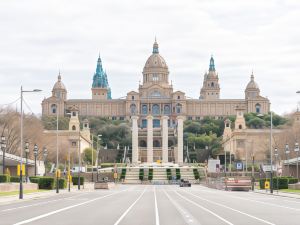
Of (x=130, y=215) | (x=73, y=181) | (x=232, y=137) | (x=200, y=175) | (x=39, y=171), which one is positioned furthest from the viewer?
(x=232, y=137)

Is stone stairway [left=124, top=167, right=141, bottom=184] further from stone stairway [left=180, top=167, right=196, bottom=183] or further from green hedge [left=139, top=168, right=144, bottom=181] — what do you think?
stone stairway [left=180, top=167, right=196, bottom=183]

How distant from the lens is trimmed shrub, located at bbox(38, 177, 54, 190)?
222ft

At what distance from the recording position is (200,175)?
13425cm

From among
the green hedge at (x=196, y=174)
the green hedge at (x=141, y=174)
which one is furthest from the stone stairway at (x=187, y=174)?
the green hedge at (x=141, y=174)

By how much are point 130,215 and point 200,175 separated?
10764 centimetres

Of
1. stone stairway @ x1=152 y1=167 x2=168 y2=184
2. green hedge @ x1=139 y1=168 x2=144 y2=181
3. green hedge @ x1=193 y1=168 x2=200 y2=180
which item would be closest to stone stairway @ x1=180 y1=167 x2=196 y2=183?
green hedge @ x1=193 y1=168 x2=200 y2=180

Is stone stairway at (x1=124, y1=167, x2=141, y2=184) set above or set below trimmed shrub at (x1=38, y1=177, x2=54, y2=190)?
above

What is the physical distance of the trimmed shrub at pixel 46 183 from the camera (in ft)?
222

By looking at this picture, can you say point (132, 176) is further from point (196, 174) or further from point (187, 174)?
point (196, 174)

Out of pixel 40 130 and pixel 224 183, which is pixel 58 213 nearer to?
pixel 224 183

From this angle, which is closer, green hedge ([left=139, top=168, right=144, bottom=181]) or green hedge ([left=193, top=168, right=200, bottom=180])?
green hedge ([left=139, top=168, right=144, bottom=181])

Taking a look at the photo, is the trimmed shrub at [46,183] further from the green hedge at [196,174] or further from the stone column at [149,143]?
the stone column at [149,143]

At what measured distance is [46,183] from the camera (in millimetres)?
67938

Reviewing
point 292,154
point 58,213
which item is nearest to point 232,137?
point 292,154
